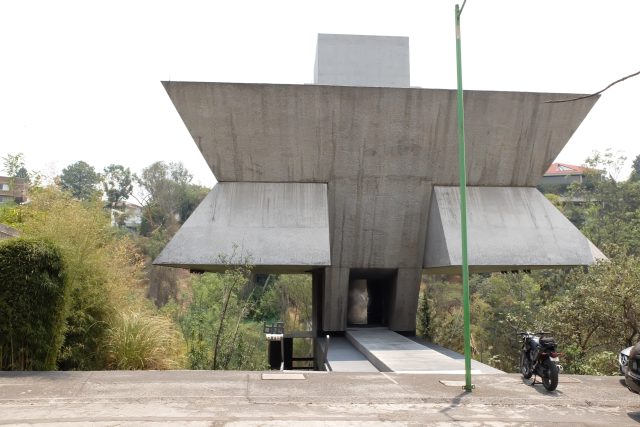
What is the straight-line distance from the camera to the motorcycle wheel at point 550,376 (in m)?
7.79

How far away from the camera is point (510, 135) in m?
14.8

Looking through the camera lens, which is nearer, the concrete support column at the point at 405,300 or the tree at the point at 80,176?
the concrete support column at the point at 405,300

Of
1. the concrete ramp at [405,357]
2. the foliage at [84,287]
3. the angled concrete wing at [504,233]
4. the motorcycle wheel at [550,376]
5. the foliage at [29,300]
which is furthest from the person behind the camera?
the angled concrete wing at [504,233]

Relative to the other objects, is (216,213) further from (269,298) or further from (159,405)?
(269,298)

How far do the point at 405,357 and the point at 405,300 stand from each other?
6.10 m

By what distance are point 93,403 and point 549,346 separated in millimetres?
5800

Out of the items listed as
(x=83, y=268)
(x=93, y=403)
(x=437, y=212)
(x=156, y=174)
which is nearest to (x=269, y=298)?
(x=156, y=174)

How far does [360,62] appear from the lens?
15.6 meters

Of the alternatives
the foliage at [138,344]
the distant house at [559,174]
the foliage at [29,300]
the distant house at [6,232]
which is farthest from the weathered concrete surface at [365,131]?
the distant house at [559,174]

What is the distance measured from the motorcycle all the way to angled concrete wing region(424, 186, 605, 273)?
536 centimetres

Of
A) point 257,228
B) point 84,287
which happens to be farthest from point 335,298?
point 84,287

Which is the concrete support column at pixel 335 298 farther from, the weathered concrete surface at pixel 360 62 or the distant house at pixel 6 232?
the distant house at pixel 6 232

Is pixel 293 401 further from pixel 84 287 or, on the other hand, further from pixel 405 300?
pixel 405 300

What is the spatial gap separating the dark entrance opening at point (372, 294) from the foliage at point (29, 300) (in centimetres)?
1010
